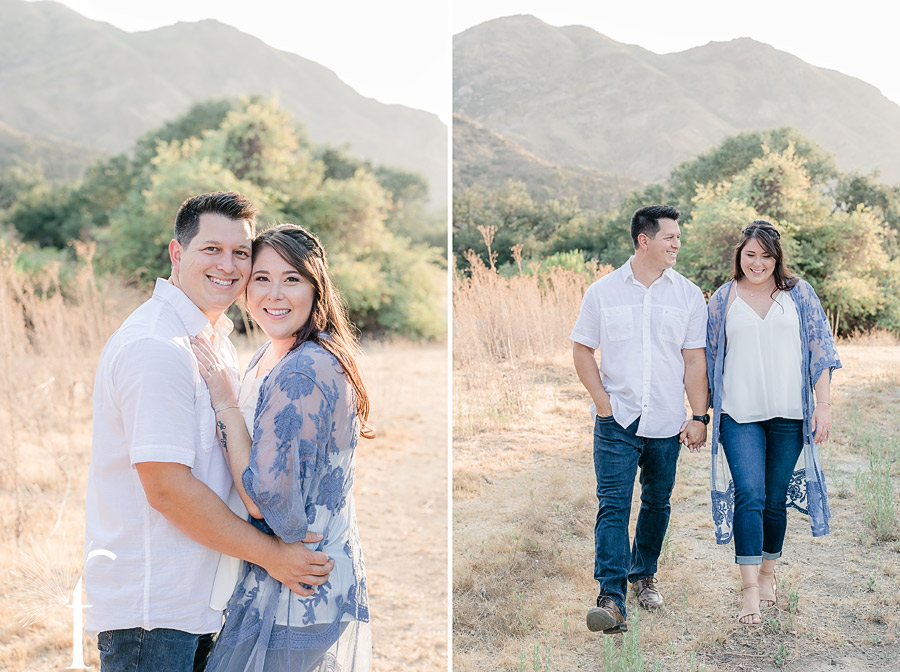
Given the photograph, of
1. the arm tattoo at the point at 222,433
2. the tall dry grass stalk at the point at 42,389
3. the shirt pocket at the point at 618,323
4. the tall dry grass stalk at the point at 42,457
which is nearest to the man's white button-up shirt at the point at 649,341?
the shirt pocket at the point at 618,323

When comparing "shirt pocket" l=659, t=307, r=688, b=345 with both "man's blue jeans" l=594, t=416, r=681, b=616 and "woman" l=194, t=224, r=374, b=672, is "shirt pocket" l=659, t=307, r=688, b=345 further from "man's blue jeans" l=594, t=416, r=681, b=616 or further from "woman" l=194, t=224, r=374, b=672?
"woman" l=194, t=224, r=374, b=672

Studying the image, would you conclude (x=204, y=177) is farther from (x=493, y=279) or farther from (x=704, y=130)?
(x=704, y=130)

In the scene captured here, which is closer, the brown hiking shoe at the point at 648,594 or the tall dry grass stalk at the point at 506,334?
the brown hiking shoe at the point at 648,594

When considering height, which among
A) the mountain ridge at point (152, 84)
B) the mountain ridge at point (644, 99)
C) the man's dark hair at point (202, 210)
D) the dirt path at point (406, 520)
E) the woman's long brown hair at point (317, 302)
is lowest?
the dirt path at point (406, 520)

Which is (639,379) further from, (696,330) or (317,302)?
(317,302)

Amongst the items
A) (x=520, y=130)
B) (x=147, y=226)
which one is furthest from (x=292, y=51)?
(x=520, y=130)

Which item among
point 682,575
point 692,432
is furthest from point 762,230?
point 682,575

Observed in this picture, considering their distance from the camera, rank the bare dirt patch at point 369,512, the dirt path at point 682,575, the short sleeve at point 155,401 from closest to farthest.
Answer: the short sleeve at point 155,401
the dirt path at point 682,575
the bare dirt patch at point 369,512

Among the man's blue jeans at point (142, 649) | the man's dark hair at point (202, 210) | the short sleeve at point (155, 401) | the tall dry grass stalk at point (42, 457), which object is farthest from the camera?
the tall dry grass stalk at point (42, 457)

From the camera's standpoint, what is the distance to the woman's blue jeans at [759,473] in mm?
2742

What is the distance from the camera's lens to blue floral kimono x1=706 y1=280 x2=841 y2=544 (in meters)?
2.77

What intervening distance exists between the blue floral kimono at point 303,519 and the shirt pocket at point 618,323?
1.56 meters

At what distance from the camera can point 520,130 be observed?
6.70 m

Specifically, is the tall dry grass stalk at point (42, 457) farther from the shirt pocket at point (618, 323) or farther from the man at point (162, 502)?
the shirt pocket at point (618, 323)
